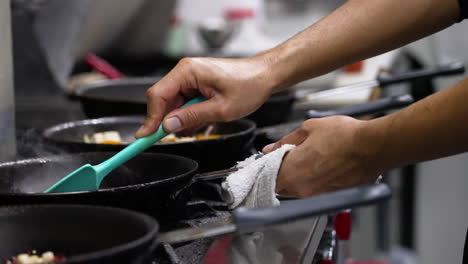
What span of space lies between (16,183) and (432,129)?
64 cm

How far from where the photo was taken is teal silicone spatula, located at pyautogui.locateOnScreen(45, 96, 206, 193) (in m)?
1.01

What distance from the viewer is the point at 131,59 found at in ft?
10.9

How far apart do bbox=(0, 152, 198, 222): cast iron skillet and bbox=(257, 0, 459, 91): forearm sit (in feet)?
0.88

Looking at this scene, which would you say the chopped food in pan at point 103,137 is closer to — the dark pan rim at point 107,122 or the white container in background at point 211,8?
the dark pan rim at point 107,122

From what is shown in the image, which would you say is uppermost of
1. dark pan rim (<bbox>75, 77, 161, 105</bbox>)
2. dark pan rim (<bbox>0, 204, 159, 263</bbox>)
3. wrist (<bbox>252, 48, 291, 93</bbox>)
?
wrist (<bbox>252, 48, 291, 93</bbox>)

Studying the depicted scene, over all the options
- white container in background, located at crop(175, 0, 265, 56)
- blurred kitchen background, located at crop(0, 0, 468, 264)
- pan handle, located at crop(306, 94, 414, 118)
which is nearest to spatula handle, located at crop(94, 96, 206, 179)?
blurred kitchen background, located at crop(0, 0, 468, 264)

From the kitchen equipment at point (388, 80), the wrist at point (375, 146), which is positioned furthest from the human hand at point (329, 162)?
the kitchen equipment at point (388, 80)

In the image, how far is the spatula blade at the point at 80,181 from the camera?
1.01m

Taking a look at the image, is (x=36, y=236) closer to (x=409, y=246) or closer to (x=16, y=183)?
(x=16, y=183)

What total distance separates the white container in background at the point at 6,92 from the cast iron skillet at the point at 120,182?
21cm

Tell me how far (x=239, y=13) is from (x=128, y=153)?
9.65 feet

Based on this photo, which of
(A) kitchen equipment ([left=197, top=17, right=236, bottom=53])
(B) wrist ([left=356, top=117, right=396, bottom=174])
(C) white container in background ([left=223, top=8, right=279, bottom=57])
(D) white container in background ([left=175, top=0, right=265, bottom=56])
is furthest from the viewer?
(D) white container in background ([left=175, top=0, right=265, bottom=56])

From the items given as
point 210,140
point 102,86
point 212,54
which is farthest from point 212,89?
point 212,54

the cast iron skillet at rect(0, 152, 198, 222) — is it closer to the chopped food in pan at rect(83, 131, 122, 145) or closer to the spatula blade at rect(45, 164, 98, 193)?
the spatula blade at rect(45, 164, 98, 193)
